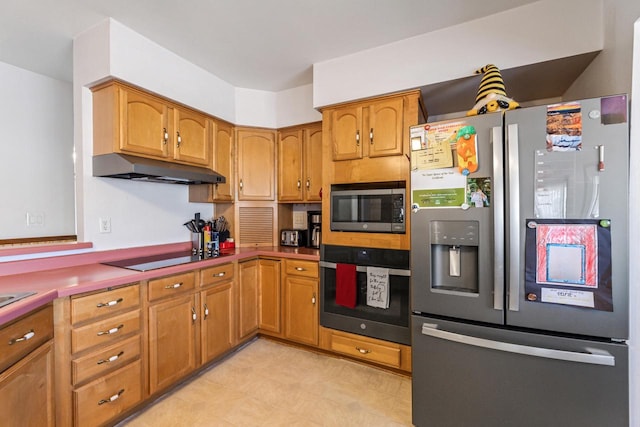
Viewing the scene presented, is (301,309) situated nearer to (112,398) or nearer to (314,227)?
(314,227)

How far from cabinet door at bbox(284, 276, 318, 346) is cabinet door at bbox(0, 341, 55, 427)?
1610 mm

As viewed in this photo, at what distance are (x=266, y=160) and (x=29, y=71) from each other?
7.46 feet

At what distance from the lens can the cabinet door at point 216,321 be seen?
7.25 feet

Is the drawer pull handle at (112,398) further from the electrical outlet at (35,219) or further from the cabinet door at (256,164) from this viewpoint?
the electrical outlet at (35,219)

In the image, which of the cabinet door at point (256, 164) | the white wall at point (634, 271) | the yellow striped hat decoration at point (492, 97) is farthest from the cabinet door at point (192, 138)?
the white wall at point (634, 271)

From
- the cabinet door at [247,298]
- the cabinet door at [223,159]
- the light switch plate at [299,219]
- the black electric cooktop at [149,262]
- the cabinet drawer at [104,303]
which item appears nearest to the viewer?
the cabinet drawer at [104,303]

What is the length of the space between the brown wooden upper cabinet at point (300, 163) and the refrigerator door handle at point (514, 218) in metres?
1.76

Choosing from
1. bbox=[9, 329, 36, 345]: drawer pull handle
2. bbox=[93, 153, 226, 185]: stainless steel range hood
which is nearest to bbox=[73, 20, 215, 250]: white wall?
bbox=[93, 153, 226, 185]: stainless steel range hood

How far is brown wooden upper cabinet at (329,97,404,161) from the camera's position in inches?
86.5

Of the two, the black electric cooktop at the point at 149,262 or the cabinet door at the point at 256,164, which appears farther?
the cabinet door at the point at 256,164

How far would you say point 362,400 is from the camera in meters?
1.95

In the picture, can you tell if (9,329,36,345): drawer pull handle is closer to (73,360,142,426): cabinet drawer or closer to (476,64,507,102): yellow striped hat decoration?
(73,360,142,426): cabinet drawer

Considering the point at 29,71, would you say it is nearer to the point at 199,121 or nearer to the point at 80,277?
the point at 199,121

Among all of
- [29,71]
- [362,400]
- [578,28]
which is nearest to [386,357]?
[362,400]
